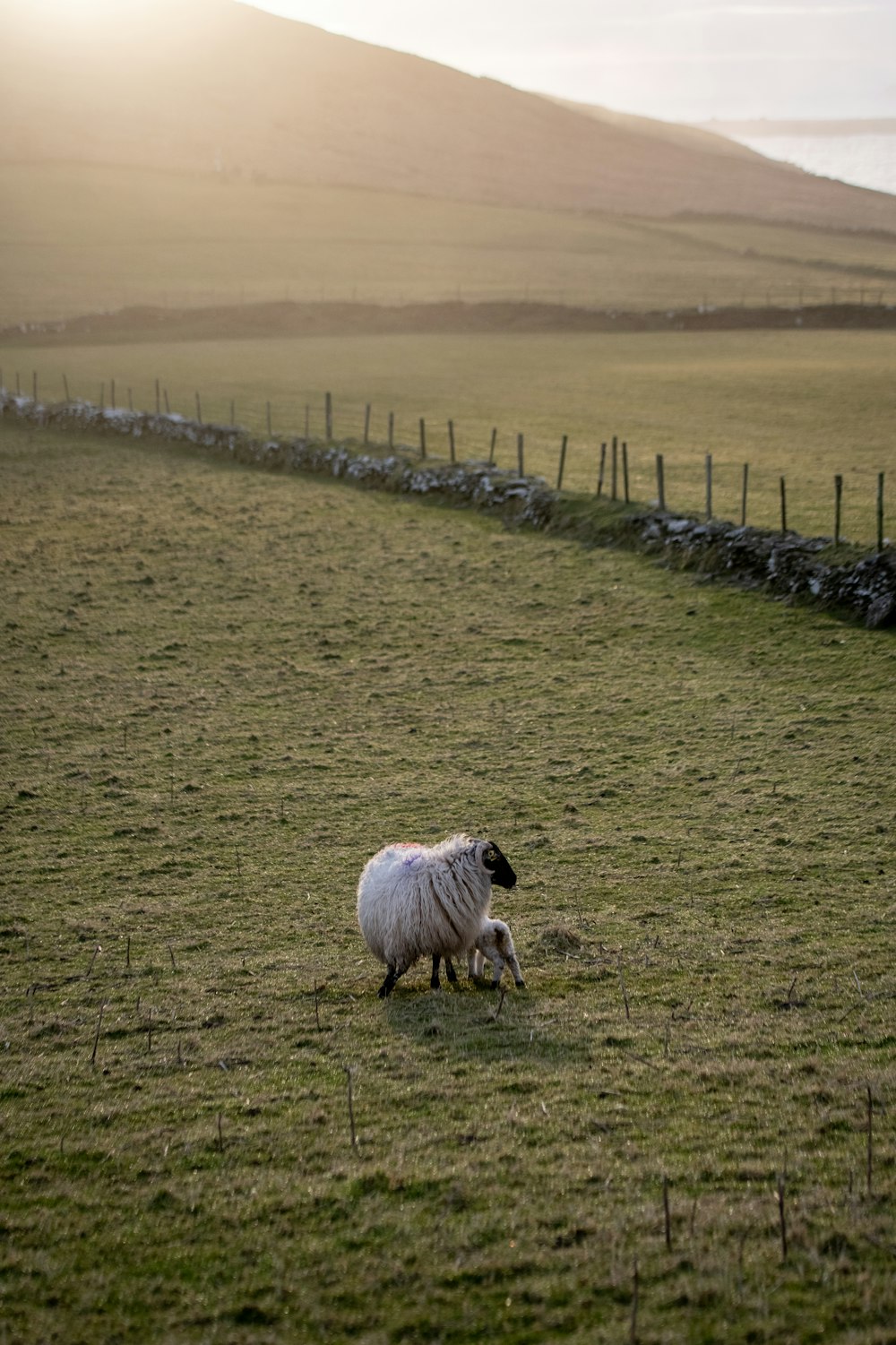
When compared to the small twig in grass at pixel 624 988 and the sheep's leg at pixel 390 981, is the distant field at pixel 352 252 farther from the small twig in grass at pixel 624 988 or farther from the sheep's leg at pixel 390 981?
the sheep's leg at pixel 390 981

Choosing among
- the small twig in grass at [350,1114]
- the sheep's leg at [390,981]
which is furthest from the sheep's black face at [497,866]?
the small twig in grass at [350,1114]

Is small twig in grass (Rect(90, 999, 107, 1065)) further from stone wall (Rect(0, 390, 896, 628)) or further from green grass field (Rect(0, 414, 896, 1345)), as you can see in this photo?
stone wall (Rect(0, 390, 896, 628))

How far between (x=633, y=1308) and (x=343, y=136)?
591ft

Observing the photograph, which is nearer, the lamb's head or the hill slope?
the lamb's head

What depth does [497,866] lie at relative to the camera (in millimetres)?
10680

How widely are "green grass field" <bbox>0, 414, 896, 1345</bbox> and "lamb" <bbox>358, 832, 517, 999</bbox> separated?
0.43 meters

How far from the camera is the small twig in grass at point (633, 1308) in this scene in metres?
5.74

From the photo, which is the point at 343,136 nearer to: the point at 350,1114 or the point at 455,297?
the point at 455,297

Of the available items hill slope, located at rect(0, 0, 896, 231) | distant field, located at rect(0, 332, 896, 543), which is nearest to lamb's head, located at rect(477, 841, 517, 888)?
distant field, located at rect(0, 332, 896, 543)

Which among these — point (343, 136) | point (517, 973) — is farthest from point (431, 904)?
point (343, 136)

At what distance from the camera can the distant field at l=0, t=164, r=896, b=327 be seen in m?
84.8

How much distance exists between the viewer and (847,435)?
119 feet

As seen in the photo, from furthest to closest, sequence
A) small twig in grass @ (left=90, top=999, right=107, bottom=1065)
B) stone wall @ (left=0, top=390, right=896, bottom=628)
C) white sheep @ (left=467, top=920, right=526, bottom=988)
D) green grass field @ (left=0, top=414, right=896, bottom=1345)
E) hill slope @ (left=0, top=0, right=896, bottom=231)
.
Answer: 1. hill slope @ (left=0, top=0, right=896, bottom=231)
2. stone wall @ (left=0, top=390, right=896, bottom=628)
3. white sheep @ (left=467, top=920, right=526, bottom=988)
4. small twig in grass @ (left=90, top=999, right=107, bottom=1065)
5. green grass field @ (left=0, top=414, right=896, bottom=1345)

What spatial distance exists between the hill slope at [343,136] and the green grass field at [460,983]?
430ft
